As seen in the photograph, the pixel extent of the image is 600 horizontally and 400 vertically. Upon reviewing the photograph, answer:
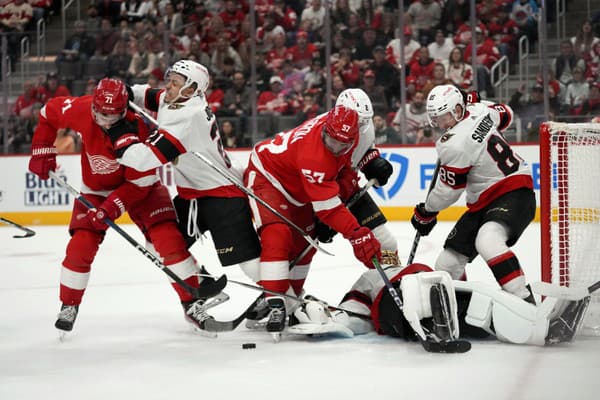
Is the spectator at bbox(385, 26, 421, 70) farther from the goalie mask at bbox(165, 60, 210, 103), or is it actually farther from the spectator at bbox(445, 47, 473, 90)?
the goalie mask at bbox(165, 60, 210, 103)

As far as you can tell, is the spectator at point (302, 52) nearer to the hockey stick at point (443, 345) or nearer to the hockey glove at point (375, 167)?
the hockey glove at point (375, 167)

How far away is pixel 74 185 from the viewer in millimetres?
8023

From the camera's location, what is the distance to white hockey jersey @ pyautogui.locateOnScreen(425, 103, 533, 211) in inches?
137

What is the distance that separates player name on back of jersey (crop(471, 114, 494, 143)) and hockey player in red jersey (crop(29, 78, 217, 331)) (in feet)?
4.07

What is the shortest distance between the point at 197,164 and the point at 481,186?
3.75 feet

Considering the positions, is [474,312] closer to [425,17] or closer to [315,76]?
[315,76]

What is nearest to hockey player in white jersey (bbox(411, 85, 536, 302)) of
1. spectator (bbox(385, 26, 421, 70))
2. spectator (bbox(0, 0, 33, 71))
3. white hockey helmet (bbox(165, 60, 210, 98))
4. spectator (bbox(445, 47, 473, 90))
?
white hockey helmet (bbox(165, 60, 210, 98))

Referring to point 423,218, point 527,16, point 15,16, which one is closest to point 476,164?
point 423,218

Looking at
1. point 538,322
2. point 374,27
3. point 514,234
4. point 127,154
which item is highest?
point 374,27

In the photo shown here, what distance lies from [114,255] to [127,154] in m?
2.80

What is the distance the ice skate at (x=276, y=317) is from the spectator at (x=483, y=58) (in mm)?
4843

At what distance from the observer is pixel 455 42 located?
26.2 feet

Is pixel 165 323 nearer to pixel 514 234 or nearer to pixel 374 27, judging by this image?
pixel 514 234

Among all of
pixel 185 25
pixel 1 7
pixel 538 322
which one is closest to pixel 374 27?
pixel 185 25
